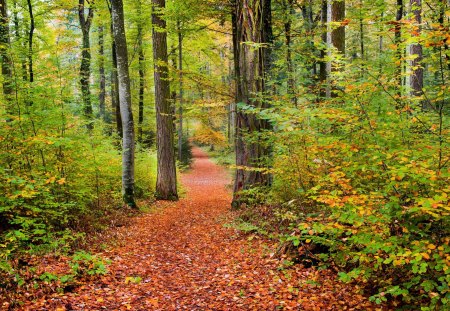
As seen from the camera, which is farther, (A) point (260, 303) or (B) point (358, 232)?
(A) point (260, 303)

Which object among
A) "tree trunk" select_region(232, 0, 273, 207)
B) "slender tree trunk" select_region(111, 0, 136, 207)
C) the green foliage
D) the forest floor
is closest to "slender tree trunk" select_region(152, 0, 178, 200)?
"slender tree trunk" select_region(111, 0, 136, 207)

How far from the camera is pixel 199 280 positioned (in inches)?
207

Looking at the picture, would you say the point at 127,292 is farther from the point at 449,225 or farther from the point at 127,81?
the point at 127,81

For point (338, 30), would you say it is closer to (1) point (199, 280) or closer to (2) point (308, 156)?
(2) point (308, 156)

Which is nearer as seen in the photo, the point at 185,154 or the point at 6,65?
the point at 6,65

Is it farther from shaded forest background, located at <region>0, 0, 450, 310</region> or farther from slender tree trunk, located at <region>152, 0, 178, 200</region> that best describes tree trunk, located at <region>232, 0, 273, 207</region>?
slender tree trunk, located at <region>152, 0, 178, 200</region>

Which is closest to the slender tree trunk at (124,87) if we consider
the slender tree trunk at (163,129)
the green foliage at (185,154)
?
the slender tree trunk at (163,129)

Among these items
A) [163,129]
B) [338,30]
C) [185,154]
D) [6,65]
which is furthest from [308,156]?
[185,154]

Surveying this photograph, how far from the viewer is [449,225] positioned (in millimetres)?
3344

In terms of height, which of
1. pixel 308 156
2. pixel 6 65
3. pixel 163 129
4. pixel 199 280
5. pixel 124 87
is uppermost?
pixel 6 65

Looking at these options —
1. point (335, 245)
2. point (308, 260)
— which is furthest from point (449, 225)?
point (308, 260)

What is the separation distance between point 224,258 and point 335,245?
2.48 metres

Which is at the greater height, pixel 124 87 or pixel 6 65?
pixel 6 65

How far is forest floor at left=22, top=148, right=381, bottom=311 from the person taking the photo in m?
4.23
